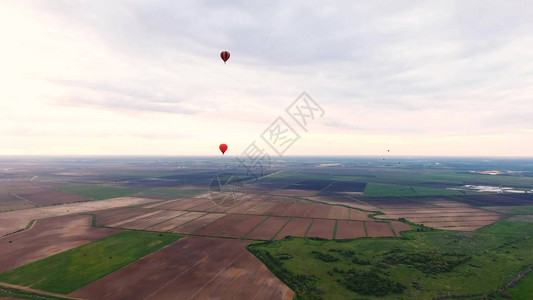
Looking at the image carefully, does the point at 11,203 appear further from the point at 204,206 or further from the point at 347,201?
the point at 347,201

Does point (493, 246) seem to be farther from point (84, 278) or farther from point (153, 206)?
point (153, 206)

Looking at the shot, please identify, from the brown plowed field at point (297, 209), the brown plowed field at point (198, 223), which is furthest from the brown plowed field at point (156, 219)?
the brown plowed field at point (297, 209)

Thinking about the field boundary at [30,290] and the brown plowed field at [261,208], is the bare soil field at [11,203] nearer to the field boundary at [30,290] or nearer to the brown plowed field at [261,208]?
the field boundary at [30,290]

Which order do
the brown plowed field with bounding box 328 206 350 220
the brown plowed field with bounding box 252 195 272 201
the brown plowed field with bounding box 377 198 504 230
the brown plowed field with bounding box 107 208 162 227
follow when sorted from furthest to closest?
the brown plowed field with bounding box 252 195 272 201
the brown plowed field with bounding box 328 206 350 220
the brown plowed field with bounding box 377 198 504 230
the brown plowed field with bounding box 107 208 162 227

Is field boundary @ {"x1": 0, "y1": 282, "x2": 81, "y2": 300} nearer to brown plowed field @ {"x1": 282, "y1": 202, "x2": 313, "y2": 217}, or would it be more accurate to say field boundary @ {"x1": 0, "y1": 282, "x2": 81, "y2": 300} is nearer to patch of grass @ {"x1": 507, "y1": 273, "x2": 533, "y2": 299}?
patch of grass @ {"x1": 507, "y1": 273, "x2": 533, "y2": 299}

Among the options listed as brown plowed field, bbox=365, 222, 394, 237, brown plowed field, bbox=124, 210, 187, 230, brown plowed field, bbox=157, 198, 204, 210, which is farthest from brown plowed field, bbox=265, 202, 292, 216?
brown plowed field, bbox=157, 198, 204, 210

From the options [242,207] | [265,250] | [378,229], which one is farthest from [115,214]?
[378,229]
